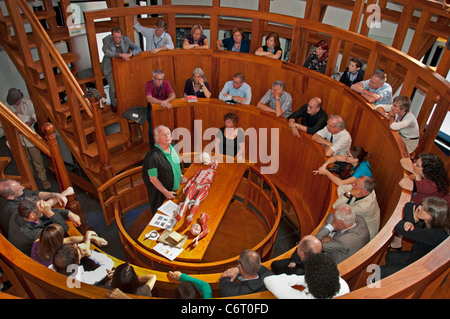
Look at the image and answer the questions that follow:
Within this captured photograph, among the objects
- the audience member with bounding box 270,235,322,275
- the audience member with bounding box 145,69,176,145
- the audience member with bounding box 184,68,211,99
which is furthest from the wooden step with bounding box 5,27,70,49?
the audience member with bounding box 270,235,322,275

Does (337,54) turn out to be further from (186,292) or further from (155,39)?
(186,292)

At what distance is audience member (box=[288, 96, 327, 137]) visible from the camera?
496 cm

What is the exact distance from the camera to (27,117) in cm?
534

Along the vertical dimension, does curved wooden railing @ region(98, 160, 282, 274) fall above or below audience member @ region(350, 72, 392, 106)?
below

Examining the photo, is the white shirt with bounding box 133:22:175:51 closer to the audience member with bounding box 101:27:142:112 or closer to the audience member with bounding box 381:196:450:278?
the audience member with bounding box 101:27:142:112

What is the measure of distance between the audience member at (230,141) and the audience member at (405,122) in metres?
2.24

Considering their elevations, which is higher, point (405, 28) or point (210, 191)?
point (405, 28)

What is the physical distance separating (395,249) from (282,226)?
2070mm

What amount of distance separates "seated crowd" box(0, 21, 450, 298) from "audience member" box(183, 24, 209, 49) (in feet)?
6.73

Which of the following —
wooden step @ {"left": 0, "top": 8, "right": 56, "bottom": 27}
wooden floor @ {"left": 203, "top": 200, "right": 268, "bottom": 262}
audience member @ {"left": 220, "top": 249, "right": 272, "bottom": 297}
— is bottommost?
wooden floor @ {"left": 203, "top": 200, "right": 268, "bottom": 262}

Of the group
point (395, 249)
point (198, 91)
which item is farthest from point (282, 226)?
point (198, 91)

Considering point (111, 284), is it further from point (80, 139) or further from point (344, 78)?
point (344, 78)
